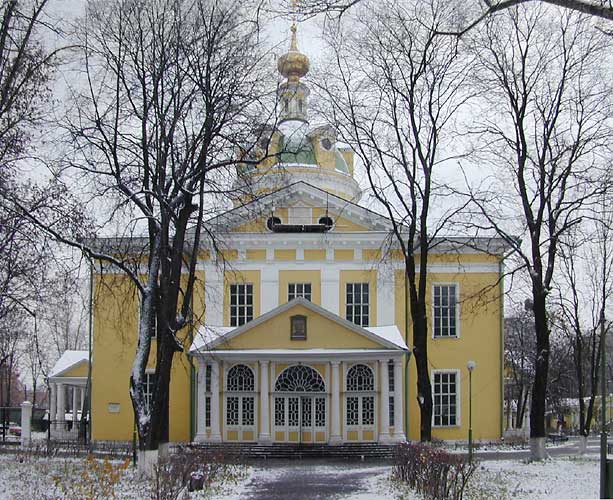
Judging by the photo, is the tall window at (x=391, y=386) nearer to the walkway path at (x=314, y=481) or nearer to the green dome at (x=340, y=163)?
the walkway path at (x=314, y=481)

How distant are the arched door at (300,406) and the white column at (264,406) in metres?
0.49

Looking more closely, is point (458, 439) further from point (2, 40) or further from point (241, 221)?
point (2, 40)

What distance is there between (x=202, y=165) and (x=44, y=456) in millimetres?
9816

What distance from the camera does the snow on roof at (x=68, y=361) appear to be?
3682cm

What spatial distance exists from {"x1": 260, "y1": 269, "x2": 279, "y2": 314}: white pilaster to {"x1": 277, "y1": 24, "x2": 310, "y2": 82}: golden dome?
1383 centimetres

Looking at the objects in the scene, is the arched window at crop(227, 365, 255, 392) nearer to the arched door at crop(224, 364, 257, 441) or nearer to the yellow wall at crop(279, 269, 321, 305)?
the arched door at crop(224, 364, 257, 441)

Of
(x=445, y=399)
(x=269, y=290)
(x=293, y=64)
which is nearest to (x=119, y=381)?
(x=269, y=290)

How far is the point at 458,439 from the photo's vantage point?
30031mm

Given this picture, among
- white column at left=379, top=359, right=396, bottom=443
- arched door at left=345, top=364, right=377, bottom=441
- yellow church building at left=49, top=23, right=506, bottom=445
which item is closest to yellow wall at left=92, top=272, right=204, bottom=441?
yellow church building at left=49, top=23, right=506, bottom=445

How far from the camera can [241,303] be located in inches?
1214

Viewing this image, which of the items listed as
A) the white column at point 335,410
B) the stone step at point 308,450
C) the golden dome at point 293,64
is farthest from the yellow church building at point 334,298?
the golden dome at point 293,64

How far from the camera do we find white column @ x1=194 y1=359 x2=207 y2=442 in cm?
2656

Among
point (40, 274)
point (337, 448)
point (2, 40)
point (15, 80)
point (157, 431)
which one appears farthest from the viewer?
point (337, 448)

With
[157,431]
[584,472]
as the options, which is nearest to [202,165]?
[157,431]
